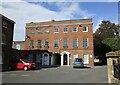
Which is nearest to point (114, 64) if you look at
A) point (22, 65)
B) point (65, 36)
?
point (22, 65)

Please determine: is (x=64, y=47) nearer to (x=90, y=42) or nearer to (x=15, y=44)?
(x=90, y=42)

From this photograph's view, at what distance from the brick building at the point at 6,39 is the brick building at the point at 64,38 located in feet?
42.0

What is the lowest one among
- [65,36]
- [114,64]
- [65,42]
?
[114,64]

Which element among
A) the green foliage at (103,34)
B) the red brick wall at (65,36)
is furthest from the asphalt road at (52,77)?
the green foliage at (103,34)

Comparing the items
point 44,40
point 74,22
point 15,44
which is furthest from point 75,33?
point 15,44

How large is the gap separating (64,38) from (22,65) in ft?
57.1

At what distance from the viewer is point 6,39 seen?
118 feet

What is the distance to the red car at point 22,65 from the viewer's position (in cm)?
3231

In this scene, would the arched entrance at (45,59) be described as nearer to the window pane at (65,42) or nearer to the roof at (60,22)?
the window pane at (65,42)

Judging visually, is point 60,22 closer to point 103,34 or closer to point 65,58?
point 65,58

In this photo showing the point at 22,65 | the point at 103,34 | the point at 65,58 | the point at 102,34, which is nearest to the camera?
the point at 22,65

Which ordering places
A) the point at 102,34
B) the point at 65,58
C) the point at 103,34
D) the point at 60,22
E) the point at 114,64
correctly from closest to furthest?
the point at 114,64 < the point at 65,58 < the point at 60,22 < the point at 102,34 < the point at 103,34

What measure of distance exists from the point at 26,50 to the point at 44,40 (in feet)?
14.8

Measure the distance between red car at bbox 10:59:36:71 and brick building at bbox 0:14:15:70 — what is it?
1.24m
